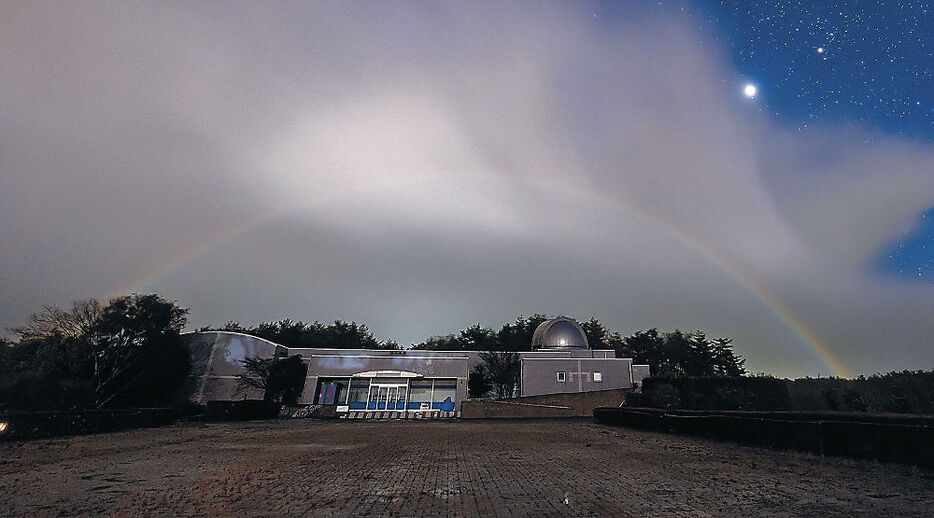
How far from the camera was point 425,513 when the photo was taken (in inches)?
231

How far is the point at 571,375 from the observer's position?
145 feet

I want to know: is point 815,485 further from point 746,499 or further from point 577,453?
point 577,453

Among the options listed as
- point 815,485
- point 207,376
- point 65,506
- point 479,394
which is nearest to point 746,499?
point 815,485

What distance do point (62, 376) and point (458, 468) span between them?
115 feet

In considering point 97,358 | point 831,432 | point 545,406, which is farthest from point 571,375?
point 97,358

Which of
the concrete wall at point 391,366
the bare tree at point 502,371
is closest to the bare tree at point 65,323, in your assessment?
the concrete wall at point 391,366

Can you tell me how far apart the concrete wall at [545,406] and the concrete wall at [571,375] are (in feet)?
20.0

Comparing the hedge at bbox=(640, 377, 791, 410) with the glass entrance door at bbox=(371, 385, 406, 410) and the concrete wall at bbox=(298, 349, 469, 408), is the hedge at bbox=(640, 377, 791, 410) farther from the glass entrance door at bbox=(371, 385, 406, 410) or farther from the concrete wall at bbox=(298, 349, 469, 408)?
the glass entrance door at bbox=(371, 385, 406, 410)

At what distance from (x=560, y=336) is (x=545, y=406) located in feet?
56.3

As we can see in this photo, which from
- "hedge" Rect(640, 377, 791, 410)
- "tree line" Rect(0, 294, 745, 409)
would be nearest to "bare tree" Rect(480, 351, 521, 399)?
"tree line" Rect(0, 294, 745, 409)

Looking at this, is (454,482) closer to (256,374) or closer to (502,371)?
(502,371)

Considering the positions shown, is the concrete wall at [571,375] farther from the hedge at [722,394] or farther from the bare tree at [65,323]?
the bare tree at [65,323]

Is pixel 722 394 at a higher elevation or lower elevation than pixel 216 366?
higher

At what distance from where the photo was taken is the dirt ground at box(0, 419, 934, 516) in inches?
240
